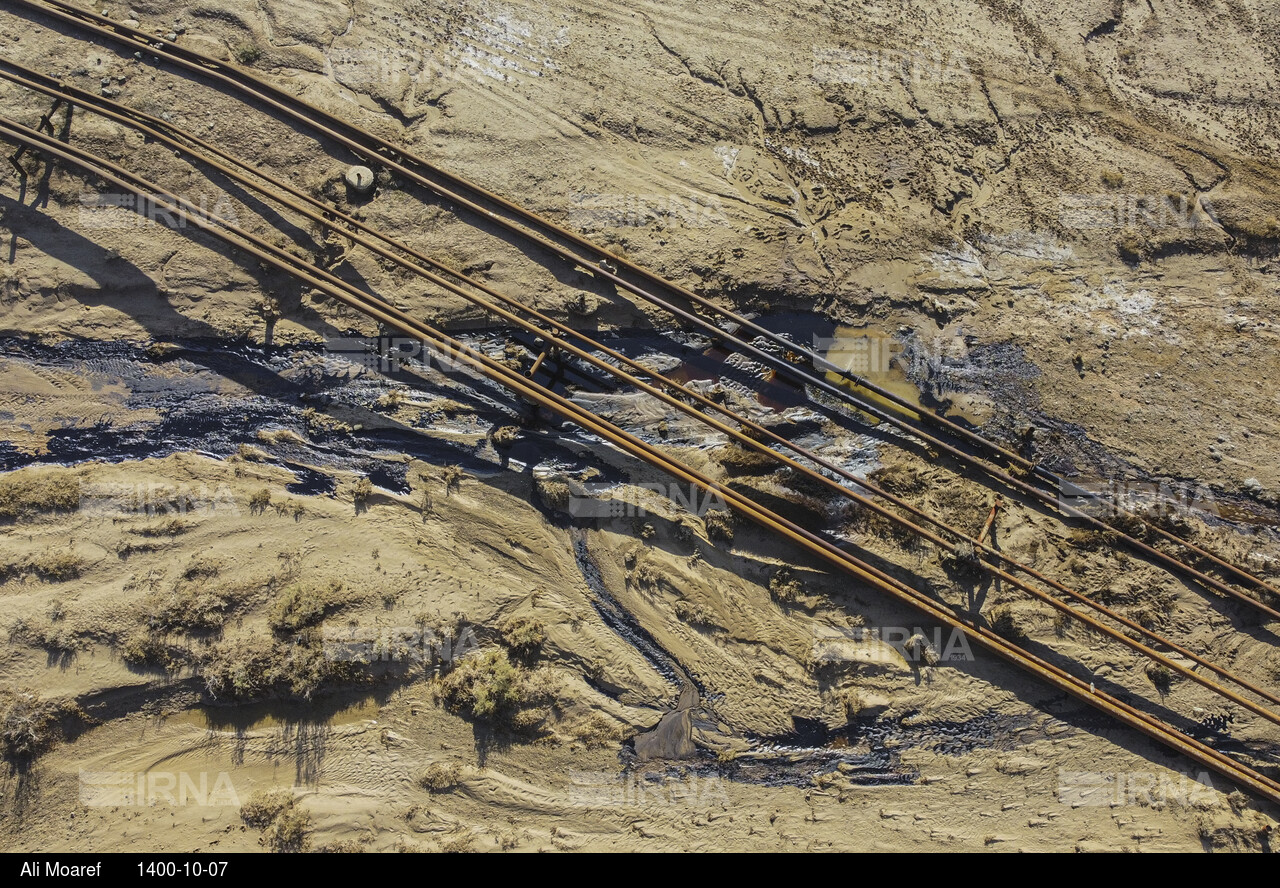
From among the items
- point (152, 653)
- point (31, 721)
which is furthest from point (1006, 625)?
point (31, 721)

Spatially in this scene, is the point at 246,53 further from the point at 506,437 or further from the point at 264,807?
the point at 264,807

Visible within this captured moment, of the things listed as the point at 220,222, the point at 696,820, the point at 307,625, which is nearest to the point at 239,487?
the point at 307,625

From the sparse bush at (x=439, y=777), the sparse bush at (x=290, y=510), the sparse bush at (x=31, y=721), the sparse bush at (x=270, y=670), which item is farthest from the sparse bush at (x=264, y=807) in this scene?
the sparse bush at (x=290, y=510)

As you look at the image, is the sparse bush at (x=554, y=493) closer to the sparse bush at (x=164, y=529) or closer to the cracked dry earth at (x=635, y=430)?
the cracked dry earth at (x=635, y=430)

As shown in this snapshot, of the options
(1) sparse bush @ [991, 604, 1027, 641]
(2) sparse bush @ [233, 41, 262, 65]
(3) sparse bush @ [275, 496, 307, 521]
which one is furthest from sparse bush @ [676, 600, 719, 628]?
(2) sparse bush @ [233, 41, 262, 65]

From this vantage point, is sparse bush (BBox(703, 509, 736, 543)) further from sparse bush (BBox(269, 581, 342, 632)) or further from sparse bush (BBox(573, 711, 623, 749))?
sparse bush (BBox(269, 581, 342, 632))

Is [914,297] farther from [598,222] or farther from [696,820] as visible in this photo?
[696,820]

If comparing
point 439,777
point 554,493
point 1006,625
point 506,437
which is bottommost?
point 439,777
